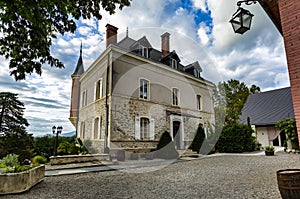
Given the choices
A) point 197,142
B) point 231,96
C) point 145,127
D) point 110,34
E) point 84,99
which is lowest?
point 197,142

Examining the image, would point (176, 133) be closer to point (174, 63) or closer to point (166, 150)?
point (166, 150)

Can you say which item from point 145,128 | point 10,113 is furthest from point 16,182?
point 10,113

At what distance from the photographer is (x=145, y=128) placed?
1042cm

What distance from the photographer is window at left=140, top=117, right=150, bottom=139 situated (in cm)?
1022

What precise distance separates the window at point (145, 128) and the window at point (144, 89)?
4.33 feet

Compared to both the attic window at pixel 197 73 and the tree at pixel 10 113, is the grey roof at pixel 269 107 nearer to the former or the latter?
the attic window at pixel 197 73

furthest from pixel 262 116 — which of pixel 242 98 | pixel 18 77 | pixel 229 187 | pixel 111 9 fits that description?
pixel 18 77

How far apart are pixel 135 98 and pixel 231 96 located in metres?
17.3

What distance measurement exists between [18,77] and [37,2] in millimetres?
1702

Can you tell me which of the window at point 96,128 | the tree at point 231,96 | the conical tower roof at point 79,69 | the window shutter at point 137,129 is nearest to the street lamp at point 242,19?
the window shutter at point 137,129

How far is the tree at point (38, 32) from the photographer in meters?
3.56

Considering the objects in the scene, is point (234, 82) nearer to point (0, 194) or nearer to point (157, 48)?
point (157, 48)

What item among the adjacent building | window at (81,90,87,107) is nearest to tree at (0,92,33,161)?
window at (81,90,87,107)

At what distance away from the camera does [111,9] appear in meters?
4.01
